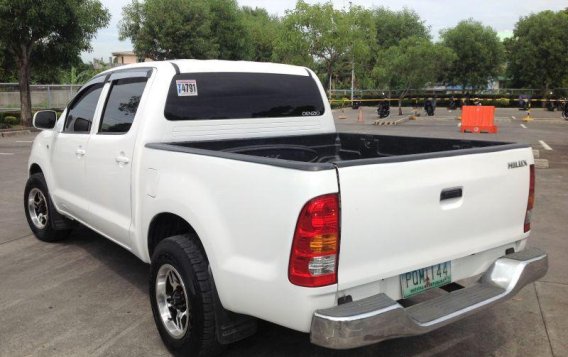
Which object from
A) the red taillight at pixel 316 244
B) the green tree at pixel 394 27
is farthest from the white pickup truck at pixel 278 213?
the green tree at pixel 394 27

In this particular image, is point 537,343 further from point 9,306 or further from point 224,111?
point 9,306

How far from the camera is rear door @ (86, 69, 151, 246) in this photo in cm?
388

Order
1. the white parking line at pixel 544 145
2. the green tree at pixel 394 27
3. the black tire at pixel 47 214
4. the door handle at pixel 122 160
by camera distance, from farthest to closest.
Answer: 1. the green tree at pixel 394 27
2. the white parking line at pixel 544 145
3. the black tire at pixel 47 214
4. the door handle at pixel 122 160

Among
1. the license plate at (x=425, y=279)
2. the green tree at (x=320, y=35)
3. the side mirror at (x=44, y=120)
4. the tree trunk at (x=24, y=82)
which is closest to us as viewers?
the license plate at (x=425, y=279)

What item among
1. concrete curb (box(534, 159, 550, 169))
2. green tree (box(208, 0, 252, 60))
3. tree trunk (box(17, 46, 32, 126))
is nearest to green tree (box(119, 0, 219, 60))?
green tree (box(208, 0, 252, 60))

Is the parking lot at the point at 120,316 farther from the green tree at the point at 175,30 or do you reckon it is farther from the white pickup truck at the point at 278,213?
the green tree at the point at 175,30

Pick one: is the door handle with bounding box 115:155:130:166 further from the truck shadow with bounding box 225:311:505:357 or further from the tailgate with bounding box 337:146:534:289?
the tailgate with bounding box 337:146:534:289

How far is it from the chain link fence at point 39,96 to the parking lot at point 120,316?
Answer: 77.5 ft

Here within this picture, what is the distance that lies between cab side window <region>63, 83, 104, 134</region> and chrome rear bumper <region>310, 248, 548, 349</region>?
3.06m

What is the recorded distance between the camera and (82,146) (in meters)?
4.56

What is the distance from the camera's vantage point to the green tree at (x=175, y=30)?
115 ft

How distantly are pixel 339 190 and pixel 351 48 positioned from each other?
32.9 meters

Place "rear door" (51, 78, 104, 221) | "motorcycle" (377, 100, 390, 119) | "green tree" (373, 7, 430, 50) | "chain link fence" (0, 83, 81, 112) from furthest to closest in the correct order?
"green tree" (373, 7, 430, 50) → "motorcycle" (377, 100, 390, 119) → "chain link fence" (0, 83, 81, 112) → "rear door" (51, 78, 104, 221)

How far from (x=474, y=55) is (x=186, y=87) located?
187ft
